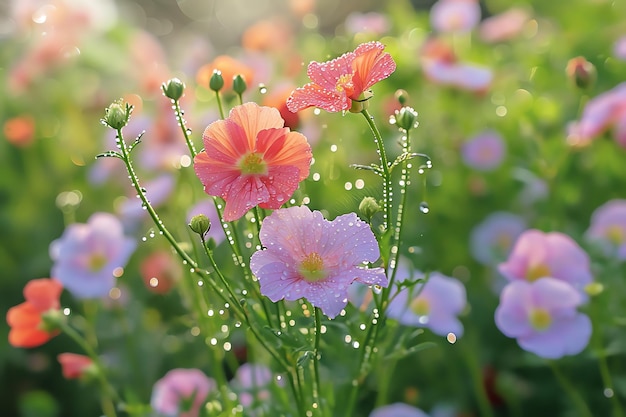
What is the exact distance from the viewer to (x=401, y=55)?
4.83ft

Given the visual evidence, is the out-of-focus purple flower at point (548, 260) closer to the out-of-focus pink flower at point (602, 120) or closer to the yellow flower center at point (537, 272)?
the yellow flower center at point (537, 272)

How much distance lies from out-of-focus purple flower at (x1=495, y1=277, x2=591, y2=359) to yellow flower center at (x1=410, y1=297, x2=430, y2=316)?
129 millimetres

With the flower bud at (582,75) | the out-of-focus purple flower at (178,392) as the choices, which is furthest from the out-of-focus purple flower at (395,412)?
the flower bud at (582,75)

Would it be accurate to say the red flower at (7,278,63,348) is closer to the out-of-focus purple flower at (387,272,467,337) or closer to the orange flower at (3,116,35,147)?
the out-of-focus purple flower at (387,272,467,337)

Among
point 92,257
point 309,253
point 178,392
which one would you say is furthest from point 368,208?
point 92,257

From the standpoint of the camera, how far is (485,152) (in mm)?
1370

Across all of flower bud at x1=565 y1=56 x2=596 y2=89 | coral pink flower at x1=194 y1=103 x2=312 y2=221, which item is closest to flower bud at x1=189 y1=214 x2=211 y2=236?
coral pink flower at x1=194 y1=103 x2=312 y2=221

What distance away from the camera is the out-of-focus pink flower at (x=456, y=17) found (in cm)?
162

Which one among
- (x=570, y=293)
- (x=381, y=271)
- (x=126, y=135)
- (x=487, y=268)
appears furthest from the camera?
(x=126, y=135)

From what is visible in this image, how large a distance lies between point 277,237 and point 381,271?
3.3 inches

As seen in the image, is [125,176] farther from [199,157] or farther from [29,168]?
[199,157]

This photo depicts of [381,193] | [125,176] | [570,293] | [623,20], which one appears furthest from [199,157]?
[623,20]

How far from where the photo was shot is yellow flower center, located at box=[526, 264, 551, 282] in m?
0.94

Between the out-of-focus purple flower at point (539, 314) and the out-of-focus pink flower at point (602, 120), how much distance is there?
383mm
